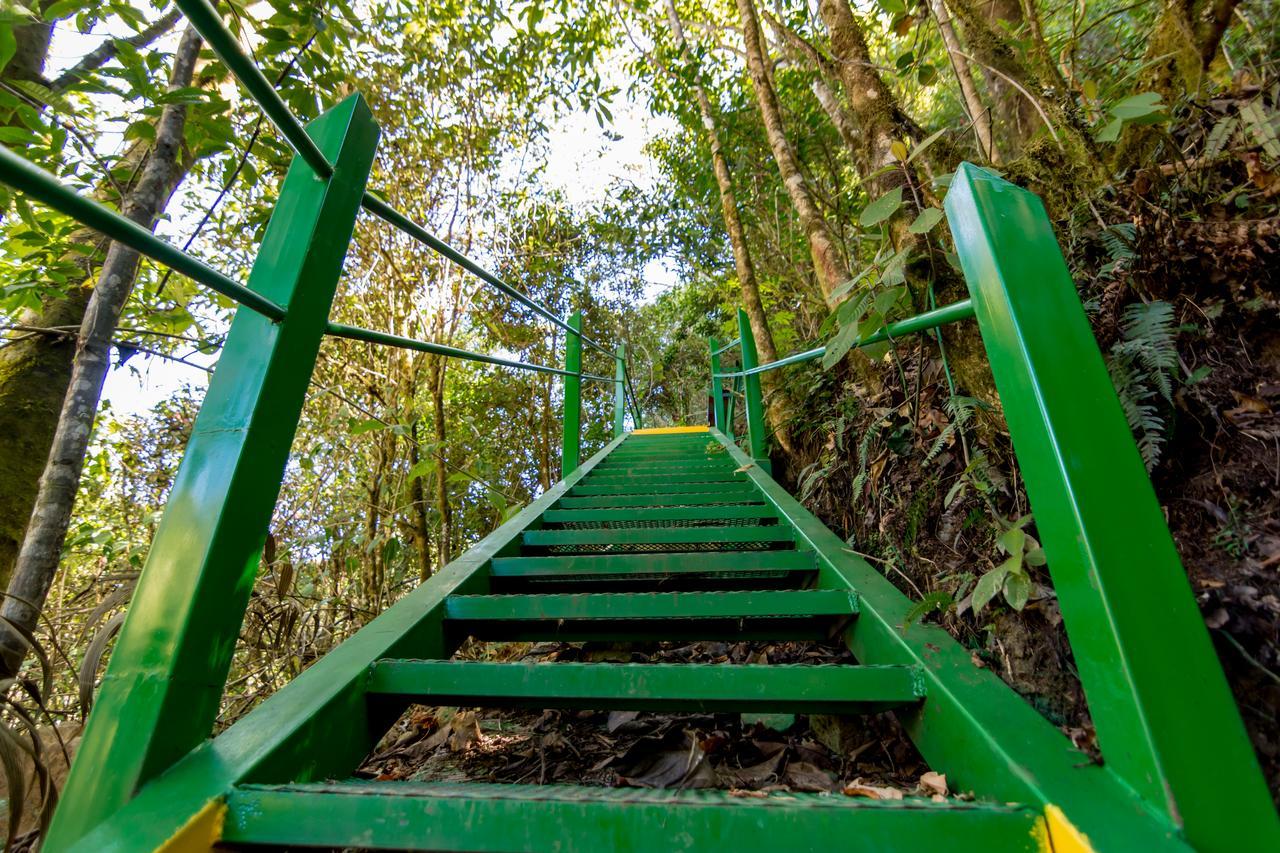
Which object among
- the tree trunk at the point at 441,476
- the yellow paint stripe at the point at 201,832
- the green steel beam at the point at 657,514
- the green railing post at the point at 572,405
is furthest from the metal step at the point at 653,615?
the tree trunk at the point at 441,476

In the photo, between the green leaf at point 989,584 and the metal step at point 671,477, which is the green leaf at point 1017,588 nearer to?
the green leaf at point 989,584

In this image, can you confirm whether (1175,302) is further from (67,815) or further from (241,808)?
(67,815)

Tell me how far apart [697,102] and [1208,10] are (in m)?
4.71

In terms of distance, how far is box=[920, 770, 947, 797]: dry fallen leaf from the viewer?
85cm

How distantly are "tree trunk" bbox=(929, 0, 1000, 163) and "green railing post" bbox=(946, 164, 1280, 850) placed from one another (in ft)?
4.19

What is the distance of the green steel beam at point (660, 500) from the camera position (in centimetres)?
262

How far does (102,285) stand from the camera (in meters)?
1.46

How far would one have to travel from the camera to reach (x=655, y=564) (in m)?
1.73

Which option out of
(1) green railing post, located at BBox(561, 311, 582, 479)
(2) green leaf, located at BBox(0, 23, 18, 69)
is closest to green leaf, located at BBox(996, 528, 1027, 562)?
(2) green leaf, located at BBox(0, 23, 18, 69)

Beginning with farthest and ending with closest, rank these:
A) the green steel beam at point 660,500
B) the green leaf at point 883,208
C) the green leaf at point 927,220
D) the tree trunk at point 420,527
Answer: the tree trunk at point 420,527 → the green steel beam at point 660,500 → the green leaf at point 883,208 → the green leaf at point 927,220

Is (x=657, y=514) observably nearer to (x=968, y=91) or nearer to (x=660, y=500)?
(x=660, y=500)

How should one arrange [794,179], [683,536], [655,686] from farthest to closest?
[794,179] < [683,536] < [655,686]

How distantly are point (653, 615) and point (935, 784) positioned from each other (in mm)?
651

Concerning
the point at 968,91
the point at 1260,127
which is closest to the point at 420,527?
the point at 968,91
